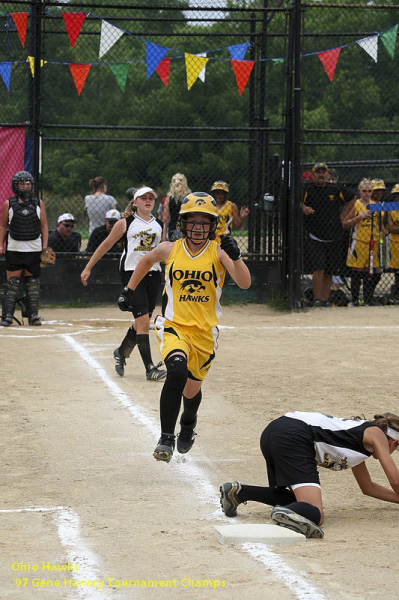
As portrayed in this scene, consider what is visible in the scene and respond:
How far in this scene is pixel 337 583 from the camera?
14.1 ft

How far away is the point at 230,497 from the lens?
17.5 feet

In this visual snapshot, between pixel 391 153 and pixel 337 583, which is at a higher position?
pixel 391 153

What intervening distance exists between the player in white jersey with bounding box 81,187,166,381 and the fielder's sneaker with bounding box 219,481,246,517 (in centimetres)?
431

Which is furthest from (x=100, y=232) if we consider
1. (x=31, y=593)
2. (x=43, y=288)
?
(x=31, y=593)

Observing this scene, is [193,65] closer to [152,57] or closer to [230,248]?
[152,57]

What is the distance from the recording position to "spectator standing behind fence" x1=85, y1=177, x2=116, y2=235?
634 inches

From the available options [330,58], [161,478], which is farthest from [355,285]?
[161,478]

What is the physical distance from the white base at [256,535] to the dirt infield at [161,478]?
0.07m

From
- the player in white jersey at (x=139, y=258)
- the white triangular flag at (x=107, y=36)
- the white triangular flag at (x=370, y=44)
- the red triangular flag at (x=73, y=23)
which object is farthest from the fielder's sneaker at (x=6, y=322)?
the white triangular flag at (x=370, y=44)

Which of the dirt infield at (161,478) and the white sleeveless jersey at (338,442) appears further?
the white sleeveless jersey at (338,442)

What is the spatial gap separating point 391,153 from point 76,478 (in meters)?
29.8

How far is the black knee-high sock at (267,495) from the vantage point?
5387 millimetres

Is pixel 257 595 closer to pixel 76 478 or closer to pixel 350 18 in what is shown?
pixel 76 478

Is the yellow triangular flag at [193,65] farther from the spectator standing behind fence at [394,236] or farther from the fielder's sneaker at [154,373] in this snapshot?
the fielder's sneaker at [154,373]
